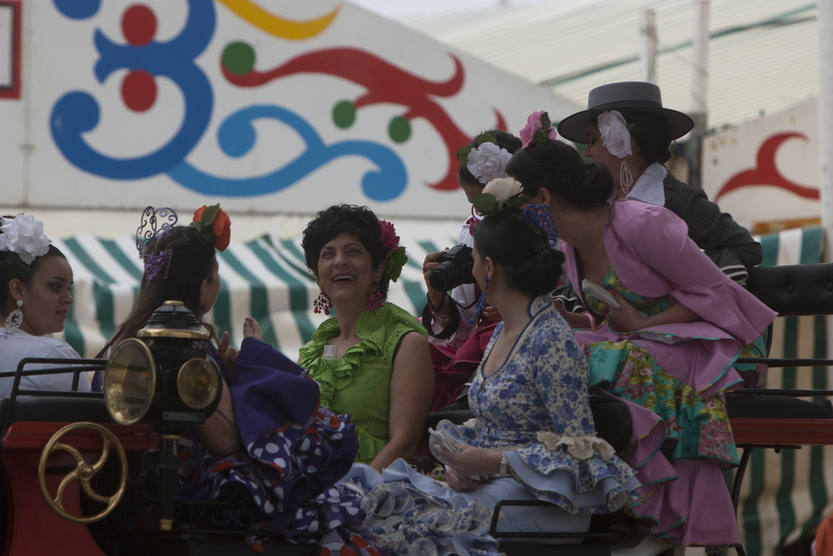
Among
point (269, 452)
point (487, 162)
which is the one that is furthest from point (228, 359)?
point (487, 162)

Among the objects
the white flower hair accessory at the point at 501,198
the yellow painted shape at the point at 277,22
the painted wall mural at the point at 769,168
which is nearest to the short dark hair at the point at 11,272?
the white flower hair accessory at the point at 501,198

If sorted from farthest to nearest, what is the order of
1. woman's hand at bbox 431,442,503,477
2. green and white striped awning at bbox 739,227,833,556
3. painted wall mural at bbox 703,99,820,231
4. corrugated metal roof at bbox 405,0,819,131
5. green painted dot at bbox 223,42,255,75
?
corrugated metal roof at bbox 405,0,819,131, painted wall mural at bbox 703,99,820,231, green painted dot at bbox 223,42,255,75, green and white striped awning at bbox 739,227,833,556, woman's hand at bbox 431,442,503,477

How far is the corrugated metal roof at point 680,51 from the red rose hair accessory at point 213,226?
28.2 ft

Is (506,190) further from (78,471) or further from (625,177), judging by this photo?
(78,471)

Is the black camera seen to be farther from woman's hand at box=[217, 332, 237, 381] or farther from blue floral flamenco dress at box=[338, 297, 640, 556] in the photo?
woman's hand at box=[217, 332, 237, 381]

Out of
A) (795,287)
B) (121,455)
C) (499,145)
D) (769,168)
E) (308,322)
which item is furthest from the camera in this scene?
(769,168)

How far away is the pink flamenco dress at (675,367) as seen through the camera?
3.25 metres

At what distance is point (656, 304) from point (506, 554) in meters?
0.88

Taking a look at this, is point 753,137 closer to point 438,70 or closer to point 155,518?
point 438,70

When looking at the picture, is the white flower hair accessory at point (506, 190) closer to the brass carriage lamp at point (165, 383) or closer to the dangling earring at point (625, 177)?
the dangling earring at point (625, 177)

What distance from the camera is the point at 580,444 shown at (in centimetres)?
306

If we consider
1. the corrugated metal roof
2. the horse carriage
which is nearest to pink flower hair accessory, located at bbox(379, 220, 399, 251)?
the horse carriage

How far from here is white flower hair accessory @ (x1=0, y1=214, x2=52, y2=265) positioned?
12.6 ft

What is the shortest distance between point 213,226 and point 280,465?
0.72 metres
